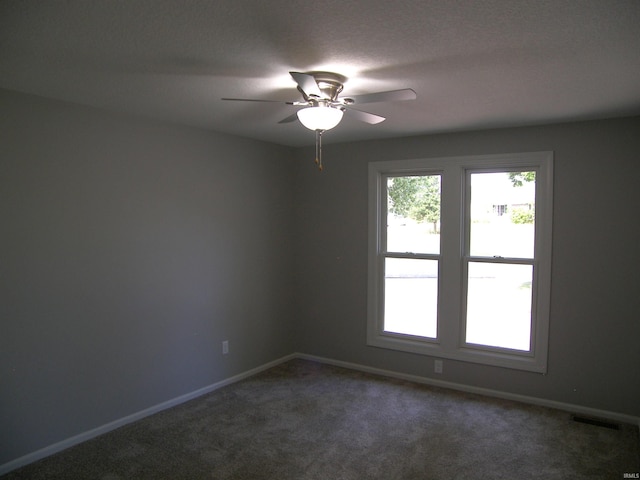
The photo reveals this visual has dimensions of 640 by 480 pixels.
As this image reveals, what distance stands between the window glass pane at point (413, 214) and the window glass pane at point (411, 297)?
161 mm

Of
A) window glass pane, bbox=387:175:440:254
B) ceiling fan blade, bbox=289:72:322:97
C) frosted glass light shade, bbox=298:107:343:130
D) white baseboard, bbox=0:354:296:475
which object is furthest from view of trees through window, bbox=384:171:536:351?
ceiling fan blade, bbox=289:72:322:97

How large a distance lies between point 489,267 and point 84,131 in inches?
137

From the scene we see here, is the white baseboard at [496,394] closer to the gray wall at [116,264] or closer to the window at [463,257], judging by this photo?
the window at [463,257]

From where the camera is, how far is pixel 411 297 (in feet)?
14.5

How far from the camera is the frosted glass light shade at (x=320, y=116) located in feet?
7.62

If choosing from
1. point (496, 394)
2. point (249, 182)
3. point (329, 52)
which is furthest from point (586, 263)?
point (249, 182)

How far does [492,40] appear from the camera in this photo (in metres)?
1.89

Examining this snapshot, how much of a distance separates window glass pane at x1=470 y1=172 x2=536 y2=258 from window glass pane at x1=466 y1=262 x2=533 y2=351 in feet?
0.51

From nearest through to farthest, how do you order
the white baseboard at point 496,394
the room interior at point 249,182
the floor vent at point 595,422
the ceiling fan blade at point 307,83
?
the room interior at point 249,182 < the ceiling fan blade at point 307,83 < the floor vent at point 595,422 < the white baseboard at point 496,394

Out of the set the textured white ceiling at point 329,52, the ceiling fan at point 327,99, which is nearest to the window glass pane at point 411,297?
the textured white ceiling at point 329,52

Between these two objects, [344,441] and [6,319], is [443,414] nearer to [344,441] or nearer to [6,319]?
[344,441]

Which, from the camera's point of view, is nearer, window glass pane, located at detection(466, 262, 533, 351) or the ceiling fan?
the ceiling fan

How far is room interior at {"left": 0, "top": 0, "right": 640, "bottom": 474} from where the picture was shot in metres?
1.85

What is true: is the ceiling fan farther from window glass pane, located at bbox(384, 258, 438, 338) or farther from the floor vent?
the floor vent
